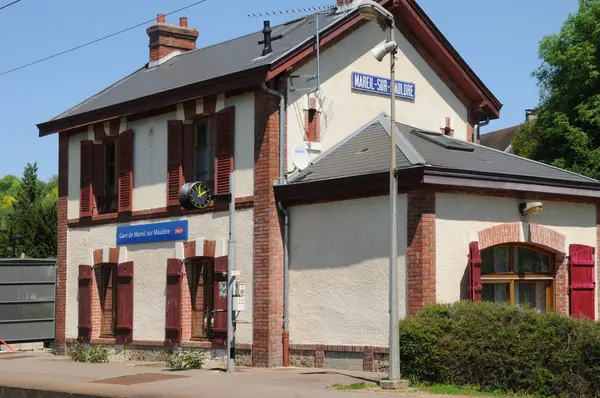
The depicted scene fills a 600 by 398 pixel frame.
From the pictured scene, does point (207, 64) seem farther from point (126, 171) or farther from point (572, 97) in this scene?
point (572, 97)

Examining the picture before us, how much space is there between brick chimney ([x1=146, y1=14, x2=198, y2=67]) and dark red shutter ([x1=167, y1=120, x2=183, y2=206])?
555 centimetres

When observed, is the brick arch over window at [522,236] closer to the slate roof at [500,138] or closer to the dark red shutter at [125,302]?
the dark red shutter at [125,302]

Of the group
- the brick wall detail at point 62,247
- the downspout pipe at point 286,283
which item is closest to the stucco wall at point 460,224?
the downspout pipe at point 286,283

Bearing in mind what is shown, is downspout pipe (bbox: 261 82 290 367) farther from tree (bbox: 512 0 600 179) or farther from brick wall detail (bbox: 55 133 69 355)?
tree (bbox: 512 0 600 179)

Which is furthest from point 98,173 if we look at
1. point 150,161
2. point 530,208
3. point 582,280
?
point 582,280

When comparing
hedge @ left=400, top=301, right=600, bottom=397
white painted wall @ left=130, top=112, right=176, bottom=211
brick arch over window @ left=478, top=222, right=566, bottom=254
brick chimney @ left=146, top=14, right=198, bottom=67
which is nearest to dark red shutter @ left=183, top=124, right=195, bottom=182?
white painted wall @ left=130, top=112, right=176, bottom=211

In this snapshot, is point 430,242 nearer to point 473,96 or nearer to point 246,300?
point 246,300

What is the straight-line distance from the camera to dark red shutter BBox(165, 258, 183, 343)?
2209 cm

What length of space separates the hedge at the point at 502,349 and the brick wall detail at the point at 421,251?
2.93 ft

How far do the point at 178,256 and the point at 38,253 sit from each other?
531 inches

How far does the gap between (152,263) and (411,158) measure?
7.92m

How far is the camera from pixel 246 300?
20.4 m

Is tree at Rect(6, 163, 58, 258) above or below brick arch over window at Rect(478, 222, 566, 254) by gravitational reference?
above

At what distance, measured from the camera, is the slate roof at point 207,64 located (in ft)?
69.5
